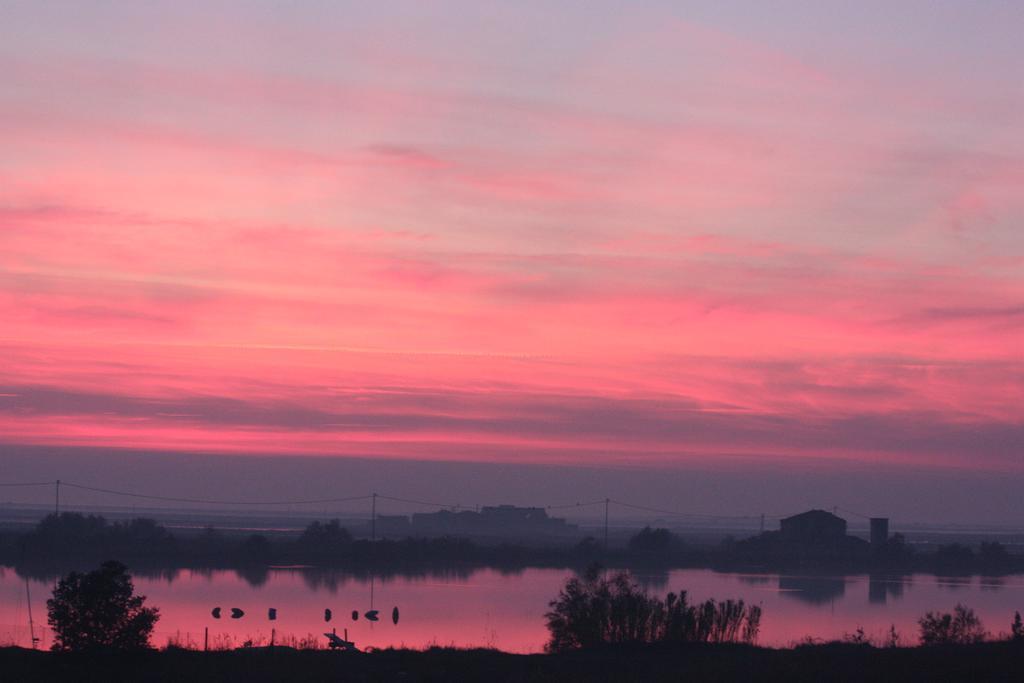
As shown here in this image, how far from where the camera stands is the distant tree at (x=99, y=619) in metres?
28.5

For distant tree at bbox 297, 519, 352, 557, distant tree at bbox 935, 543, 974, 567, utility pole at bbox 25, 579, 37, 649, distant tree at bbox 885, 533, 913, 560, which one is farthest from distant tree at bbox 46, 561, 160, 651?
distant tree at bbox 935, 543, 974, 567

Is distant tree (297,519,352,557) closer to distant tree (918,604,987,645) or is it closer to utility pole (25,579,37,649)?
utility pole (25,579,37,649)

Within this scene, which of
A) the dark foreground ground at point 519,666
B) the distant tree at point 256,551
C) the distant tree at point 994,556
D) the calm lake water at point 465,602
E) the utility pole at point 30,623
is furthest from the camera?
the distant tree at point 994,556

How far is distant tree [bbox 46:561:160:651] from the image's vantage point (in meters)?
28.5

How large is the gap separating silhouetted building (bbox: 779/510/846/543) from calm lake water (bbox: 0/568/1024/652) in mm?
14053

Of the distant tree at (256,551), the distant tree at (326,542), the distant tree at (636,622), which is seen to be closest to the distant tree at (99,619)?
the distant tree at (636,622)

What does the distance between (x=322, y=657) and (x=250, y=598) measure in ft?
101

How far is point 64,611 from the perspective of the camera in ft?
94.1

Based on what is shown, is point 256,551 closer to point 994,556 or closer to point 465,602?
point 465,602

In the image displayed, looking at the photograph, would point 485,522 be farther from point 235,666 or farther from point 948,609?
point 235,666

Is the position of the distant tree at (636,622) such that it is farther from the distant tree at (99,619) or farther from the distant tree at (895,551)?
the distant tree at (895,551)

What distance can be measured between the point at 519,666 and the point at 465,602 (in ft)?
95.9

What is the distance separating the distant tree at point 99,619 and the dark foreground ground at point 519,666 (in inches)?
30.8

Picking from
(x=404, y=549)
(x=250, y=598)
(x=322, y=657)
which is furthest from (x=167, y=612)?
(x=404, y=549)
